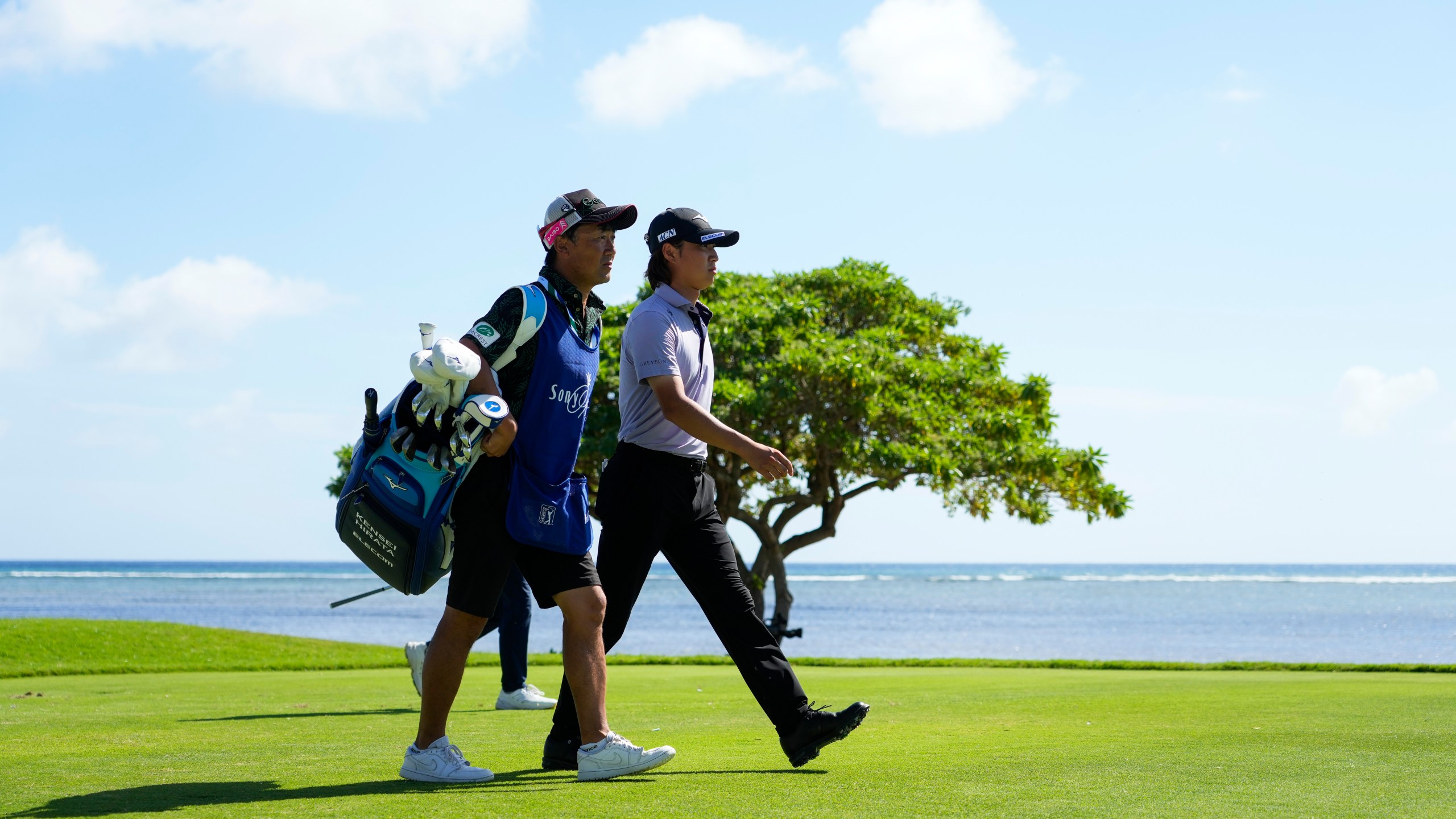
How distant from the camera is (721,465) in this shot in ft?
73.0

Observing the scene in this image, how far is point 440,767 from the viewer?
4172mm

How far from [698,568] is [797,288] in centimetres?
1789

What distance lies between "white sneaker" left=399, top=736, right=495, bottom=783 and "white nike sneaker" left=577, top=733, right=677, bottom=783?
31 centimetres

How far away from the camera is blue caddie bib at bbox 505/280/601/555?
430 centimetres

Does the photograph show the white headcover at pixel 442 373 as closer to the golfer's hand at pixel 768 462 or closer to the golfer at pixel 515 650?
the golfer's hand at pixel 768 462

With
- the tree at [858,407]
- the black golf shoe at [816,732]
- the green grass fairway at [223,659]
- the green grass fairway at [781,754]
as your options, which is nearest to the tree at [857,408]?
the tree at [858,407]

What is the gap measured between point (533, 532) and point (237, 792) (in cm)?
116

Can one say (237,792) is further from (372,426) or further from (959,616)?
(959,616)

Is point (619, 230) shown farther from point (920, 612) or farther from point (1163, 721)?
point (920, 612)

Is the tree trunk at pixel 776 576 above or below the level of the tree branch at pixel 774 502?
below

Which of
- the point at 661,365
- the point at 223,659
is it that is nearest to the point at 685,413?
the point at 661,365

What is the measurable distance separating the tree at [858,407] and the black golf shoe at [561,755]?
1504cm

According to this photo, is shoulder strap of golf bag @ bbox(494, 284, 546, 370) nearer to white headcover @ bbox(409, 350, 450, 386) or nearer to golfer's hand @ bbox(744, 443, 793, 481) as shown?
white headcover @ bbox(409, 350, 450, 386)

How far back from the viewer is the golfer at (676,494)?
459cm
